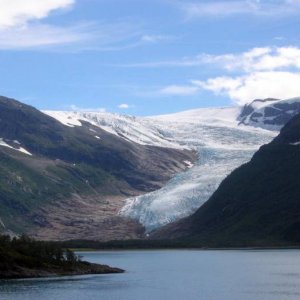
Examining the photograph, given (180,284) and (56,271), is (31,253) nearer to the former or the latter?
(56,271)

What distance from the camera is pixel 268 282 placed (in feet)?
397

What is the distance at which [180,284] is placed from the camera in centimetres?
12225

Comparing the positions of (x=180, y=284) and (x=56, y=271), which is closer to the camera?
(x=180, y=284)

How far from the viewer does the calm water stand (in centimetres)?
10538

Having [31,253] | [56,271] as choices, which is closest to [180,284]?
[56,271]

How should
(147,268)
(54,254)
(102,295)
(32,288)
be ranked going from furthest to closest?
1. (147,268)
2. (54,254)
3. (32,288)
4. (102,295)

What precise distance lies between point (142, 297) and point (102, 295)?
5.35 metres

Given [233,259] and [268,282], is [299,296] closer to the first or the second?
[268,282]

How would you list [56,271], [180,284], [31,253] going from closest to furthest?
[180,284] → [56,271] → [31,253]

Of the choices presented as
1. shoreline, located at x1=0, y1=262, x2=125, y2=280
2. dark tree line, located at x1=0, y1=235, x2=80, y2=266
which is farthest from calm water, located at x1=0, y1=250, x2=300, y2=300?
dark tree line, located at x1=0, y1=235, x2=80, y2=266

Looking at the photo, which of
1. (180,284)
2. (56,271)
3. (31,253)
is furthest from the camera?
(31,253)

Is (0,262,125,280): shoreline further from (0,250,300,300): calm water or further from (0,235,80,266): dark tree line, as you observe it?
(0,250,300,300): calm water

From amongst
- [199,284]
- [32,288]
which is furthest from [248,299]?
[32,288]

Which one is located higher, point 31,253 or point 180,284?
point 31,253
